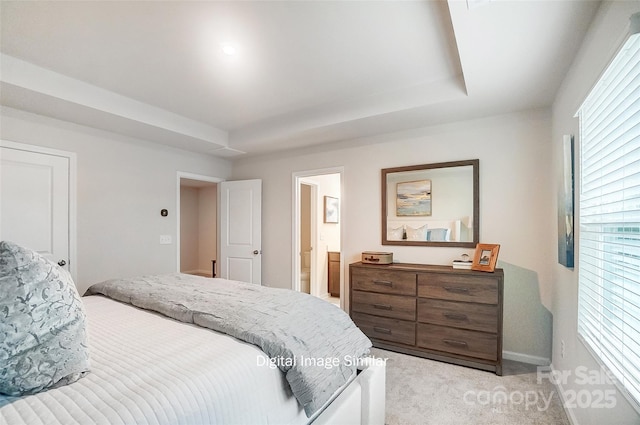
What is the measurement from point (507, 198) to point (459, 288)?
3.32 feet

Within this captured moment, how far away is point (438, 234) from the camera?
310 cm

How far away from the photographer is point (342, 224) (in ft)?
12.1

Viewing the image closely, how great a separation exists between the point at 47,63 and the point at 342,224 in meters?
3.07

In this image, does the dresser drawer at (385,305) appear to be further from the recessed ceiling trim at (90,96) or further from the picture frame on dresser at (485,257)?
the recessed ceiling trim at (90,96)

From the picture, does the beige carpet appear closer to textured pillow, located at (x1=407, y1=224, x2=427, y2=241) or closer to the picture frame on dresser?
the picture frame on dresser

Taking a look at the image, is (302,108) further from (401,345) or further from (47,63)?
(401,345)

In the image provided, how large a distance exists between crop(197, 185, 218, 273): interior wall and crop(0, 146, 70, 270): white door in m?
3.83

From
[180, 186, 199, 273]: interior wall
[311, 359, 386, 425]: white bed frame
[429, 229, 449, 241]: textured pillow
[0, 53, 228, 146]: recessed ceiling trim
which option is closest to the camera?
[311, 359, 386, 425]: white bed frame

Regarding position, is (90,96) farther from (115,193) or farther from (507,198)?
(507,198)

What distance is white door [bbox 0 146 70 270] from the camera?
259 centimetres

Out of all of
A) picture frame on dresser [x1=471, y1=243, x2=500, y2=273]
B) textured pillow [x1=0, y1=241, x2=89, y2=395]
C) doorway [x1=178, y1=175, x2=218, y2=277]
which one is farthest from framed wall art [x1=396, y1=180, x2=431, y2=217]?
doorway [x1=178, y1=175, x2=218, y2=277]

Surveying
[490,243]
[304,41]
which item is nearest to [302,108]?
[304,41]

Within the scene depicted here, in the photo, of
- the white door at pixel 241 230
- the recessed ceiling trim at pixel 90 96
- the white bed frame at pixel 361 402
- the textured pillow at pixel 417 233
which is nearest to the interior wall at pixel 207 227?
the white door at pixel 241 230

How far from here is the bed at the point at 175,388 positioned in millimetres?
844
